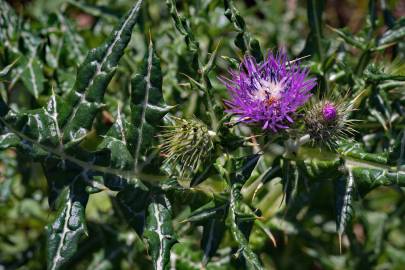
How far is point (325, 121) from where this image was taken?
7.30 feet

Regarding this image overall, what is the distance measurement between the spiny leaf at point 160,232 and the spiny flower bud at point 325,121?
2.27ft

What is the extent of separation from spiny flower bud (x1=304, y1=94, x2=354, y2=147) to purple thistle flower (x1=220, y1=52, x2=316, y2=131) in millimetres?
82

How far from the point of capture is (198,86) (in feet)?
7.60

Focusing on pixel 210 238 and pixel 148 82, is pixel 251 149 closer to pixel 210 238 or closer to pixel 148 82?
pixel 210 238

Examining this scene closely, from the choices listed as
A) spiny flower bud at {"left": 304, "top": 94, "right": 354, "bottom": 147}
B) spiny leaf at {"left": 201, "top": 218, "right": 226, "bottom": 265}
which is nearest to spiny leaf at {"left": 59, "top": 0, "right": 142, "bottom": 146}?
spiny leaf at {"left": 201, "top": 218, "right": 226, "bottom": 265}

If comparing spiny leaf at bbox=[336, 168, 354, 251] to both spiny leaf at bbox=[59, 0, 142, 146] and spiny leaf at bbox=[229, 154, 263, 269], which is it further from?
spiny leaf at bbox=[59, 0, 142, 146]

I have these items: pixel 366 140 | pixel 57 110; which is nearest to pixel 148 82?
pixel 57 110

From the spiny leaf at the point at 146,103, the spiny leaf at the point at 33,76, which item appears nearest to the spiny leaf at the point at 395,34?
the spiny leaf at the point at 146,103

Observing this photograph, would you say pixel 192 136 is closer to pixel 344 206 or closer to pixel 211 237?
pixel 211 237

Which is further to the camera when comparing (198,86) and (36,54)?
(36,54)

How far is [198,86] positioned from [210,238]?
0.72 metres

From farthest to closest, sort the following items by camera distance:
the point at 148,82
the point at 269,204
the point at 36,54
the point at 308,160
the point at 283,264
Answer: the point at 283,264
the point at 36,54
the point at 269,204
the point at 308,160
the point at 148,82

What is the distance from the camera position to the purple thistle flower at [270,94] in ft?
7.15

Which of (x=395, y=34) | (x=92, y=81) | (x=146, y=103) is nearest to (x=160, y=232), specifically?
(x=146, y=103)
